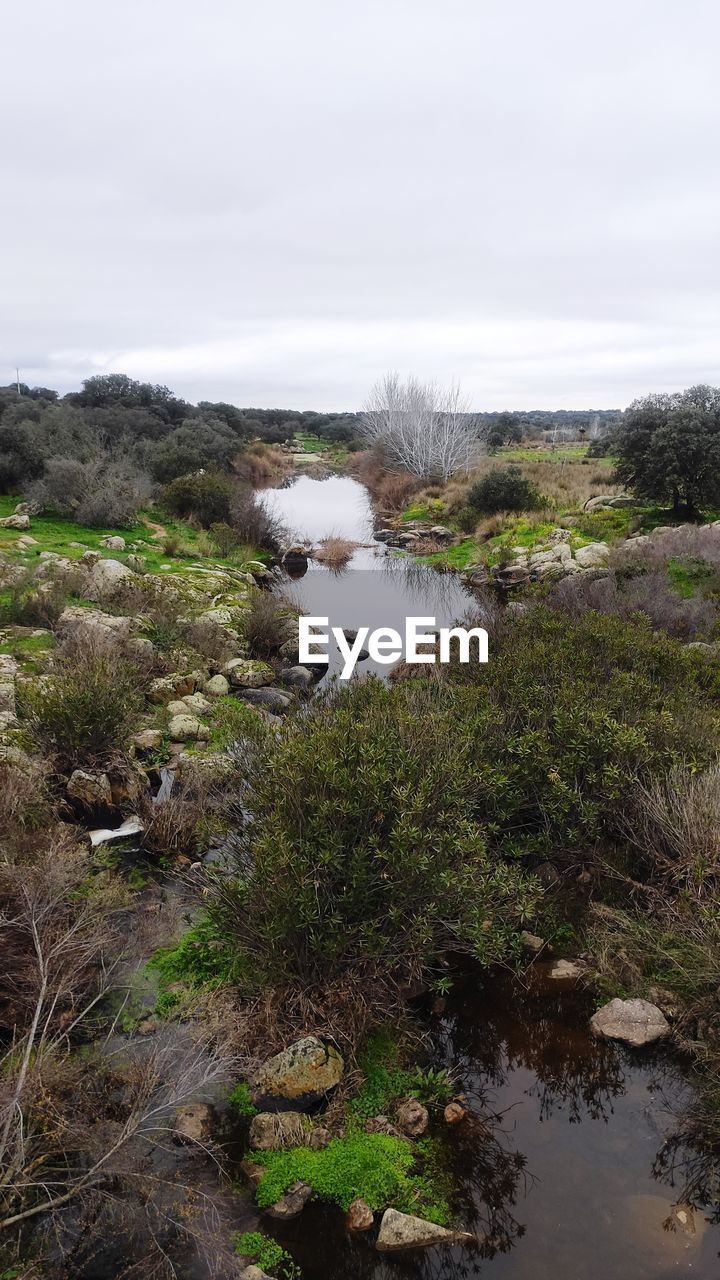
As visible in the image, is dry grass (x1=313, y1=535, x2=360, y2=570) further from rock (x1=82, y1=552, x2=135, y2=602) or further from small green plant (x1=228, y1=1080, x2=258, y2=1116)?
small green plant (x1=228, y1=1080, x2=258, y2=1116)

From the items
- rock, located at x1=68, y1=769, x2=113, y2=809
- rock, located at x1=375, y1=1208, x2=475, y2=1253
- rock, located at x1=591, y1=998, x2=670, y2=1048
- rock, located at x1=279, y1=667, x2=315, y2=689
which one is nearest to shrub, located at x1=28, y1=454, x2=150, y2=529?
rock, located at x1=279, y1=667, x2=315, y2=689

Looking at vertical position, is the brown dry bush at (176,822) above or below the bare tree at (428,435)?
below

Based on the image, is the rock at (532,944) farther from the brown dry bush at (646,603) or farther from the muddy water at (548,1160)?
the brown dry bush at (646,603)

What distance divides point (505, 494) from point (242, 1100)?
1037 inches

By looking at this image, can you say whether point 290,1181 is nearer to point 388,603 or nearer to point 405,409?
point 388,603

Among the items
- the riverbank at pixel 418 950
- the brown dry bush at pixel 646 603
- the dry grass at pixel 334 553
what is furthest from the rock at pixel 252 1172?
the dry grass at pixel 334 553

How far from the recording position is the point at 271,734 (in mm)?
6684

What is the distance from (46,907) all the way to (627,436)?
921 inches

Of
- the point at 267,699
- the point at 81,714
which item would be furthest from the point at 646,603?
the point at 81,714

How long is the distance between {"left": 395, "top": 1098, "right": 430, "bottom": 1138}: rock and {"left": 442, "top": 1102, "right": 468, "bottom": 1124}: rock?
Answer: 0.13 m

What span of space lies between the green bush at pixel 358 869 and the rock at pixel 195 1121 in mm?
914

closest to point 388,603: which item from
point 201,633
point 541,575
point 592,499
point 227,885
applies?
point 541,575

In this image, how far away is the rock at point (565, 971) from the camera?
6.34m

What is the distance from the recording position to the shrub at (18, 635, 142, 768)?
28.6 feet
